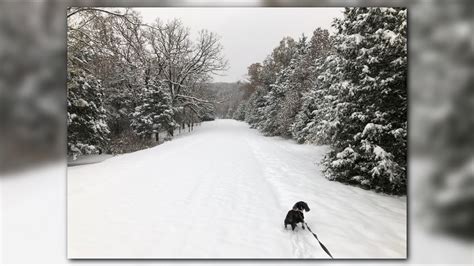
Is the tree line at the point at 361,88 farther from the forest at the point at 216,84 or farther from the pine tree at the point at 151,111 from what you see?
the pine tree at the point at 151,111

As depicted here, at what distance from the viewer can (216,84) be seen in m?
3.78

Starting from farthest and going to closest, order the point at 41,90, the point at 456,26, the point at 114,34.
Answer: the point at 114,34
the point at 41,90
the point at 456,26

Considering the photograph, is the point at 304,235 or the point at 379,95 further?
the point at 379,95

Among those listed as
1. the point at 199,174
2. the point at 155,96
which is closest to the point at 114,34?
the point at 155,96

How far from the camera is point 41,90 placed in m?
2.83

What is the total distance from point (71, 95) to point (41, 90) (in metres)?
0.32

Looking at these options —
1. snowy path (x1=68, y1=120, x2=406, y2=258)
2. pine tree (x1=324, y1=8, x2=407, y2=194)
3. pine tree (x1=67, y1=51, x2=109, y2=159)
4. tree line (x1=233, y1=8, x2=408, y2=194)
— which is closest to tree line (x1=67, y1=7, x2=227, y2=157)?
pine tree (x1=67, y1=51, x2=109, y2=159)

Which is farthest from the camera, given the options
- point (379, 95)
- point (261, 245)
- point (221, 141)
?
point (221, 141)

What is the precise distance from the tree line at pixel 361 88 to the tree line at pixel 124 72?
0.99m

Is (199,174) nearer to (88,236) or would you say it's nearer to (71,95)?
(88,236)

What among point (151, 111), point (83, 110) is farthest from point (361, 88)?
point (83, 110)

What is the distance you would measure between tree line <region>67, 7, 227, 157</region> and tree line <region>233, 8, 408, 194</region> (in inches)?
38.8

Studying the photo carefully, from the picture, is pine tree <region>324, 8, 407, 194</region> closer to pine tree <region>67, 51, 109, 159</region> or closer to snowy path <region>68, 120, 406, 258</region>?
snowy path <region>68, 120, 406, 258</region>

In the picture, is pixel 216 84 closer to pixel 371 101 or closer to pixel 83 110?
pixel 83 110
